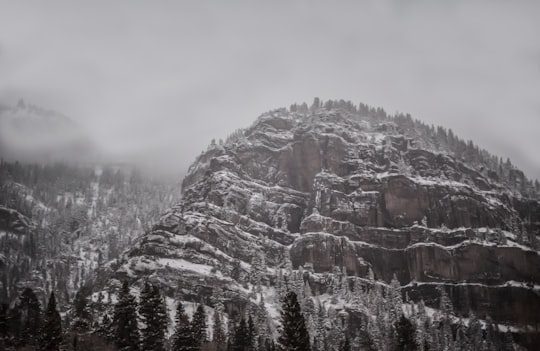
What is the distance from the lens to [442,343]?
17775 centimetres

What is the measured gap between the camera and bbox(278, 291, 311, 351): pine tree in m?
76.6

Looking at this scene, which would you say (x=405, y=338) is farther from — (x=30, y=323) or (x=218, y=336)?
(x=30, y=323)

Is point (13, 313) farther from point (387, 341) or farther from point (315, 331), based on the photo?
point (387, 341)

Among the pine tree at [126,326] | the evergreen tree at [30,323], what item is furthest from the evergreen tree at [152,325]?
the evergreen tree at [30,323]

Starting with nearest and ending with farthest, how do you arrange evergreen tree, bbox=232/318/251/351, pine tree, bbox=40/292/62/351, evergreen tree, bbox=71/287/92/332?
pine tree, bbox=40/292/62/351 < evergreen tree, bbox=232/318/251/351 < evergreen tree, bbox=71/287/92/332

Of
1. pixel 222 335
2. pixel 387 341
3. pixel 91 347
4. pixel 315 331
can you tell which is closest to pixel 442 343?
pixel 387 341

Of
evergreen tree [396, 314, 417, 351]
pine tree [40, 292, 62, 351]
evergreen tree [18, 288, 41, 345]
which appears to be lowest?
pine tree [40, 292, 62, 351]

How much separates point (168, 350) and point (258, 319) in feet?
159

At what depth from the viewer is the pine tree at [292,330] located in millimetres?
76625

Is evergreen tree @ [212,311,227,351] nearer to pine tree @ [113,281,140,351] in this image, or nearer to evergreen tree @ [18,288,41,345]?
evergreen tree @ [18,288,41,345]

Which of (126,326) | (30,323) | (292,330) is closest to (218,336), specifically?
(30,323)

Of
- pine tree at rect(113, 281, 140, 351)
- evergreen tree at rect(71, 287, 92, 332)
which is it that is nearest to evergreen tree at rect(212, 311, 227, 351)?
evergreen tree at rect(71, 287, 92, 332)

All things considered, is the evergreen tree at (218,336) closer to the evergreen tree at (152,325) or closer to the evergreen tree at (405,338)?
the evergreen tree at (405,338)

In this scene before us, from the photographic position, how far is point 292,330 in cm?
7694
